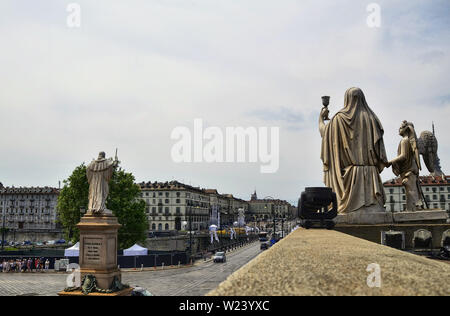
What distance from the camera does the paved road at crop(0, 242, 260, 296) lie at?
78.1ft

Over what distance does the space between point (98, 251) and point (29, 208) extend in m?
110

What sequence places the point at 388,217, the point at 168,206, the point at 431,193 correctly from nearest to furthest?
the point at 388,217 < the point at 431,193 < the point at 168,206

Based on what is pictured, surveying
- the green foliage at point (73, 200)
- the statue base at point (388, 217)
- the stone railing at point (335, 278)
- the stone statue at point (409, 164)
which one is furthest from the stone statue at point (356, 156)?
the green foliage at point (73, 200)

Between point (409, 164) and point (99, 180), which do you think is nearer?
point (409, 164)

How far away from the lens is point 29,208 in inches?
4414

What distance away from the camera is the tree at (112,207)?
43.4 m

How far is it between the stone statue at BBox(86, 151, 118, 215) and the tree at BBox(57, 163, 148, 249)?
2634 cm

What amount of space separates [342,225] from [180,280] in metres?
19.3

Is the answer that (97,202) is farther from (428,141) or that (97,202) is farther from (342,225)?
(428,141)

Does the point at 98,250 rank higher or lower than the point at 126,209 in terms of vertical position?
lower

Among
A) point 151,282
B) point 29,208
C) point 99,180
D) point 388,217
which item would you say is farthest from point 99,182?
point 29,208

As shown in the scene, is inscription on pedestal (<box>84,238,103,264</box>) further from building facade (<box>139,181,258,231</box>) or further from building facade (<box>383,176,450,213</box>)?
building facade (<box>139,181,258,231</box>)

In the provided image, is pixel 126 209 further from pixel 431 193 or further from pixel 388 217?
pixel 431 193

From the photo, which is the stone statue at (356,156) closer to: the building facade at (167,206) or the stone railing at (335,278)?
the stone railing at (335,278)
